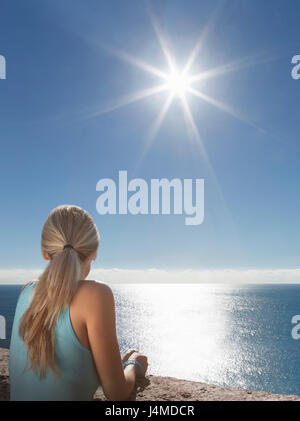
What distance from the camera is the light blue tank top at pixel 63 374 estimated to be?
204 centimetres

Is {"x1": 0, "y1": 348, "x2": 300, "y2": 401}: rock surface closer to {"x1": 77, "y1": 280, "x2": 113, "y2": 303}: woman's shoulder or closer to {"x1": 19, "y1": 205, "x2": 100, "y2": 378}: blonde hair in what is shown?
A: {"x1": 19, "y1": 205, "x2": 100, "y2": 378}: blonde hair

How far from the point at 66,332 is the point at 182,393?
2726mm

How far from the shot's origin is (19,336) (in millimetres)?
2170

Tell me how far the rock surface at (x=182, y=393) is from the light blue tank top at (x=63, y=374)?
1841 millimetres

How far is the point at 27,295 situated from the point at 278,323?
466 ft

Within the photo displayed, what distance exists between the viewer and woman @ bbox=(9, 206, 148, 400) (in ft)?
6.61

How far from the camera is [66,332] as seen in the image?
6.68ft

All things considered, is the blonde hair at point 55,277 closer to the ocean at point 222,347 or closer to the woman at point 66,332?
the woman at point 66,332
